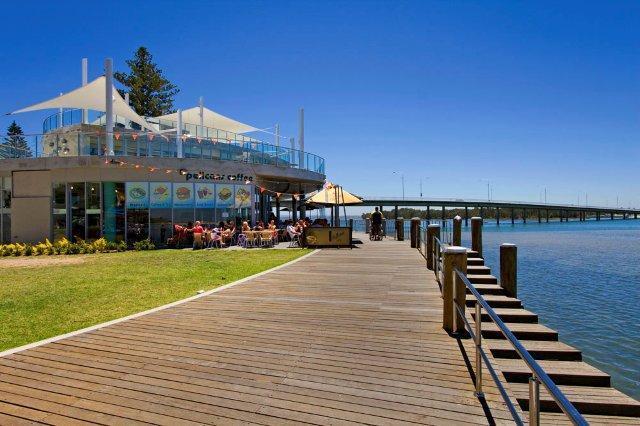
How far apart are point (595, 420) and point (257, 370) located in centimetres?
409

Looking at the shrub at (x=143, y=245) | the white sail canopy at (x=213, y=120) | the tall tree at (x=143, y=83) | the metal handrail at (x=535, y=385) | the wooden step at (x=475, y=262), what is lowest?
the shrub at (x=143, y=245)

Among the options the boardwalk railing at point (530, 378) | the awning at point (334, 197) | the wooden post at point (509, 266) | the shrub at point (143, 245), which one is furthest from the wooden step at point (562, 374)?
the shrub at point (143, 245)

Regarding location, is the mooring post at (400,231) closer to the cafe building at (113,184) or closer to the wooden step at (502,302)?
the cafe building at (113,184)

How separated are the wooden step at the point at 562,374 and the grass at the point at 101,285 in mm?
6117

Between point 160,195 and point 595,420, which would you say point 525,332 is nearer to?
point 595,420

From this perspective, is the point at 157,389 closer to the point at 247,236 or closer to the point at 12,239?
the point at 247,236

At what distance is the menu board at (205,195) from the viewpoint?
71.0ft

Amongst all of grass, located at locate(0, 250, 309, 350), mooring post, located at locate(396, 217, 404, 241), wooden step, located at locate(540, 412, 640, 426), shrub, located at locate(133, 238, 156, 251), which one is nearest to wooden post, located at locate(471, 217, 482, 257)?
grass, located at locate(0, 250, 309, 350)

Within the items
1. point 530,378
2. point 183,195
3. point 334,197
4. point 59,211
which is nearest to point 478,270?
point 530,378

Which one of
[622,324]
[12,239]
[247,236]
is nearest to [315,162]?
[247,236]

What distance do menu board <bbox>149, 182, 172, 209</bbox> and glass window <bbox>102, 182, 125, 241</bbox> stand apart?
1.33 metres

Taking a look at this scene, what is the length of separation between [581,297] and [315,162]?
1737cm

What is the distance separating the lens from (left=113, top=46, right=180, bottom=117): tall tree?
5128 centimetres

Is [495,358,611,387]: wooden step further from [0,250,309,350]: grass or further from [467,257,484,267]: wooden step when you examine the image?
[0,250,309,350]: grass
